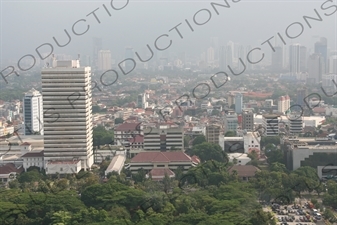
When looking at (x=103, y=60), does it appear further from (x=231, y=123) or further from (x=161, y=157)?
(x=161, y=157)

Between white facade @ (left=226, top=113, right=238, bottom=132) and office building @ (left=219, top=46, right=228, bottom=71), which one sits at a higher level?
office building @ (left=219, top=46, right=228, bottom=71)

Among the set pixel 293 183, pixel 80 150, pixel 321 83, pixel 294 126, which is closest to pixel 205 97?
pixel 321 83

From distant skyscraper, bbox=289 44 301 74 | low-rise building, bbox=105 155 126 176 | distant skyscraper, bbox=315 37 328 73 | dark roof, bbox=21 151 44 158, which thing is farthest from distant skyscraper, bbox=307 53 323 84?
dark roof, bbox=21 151 44 158

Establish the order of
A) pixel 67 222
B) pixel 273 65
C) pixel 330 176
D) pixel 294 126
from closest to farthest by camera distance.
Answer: pixel 67 222 → pixel 330 176 → pixel 294 126 → pixel 273 65

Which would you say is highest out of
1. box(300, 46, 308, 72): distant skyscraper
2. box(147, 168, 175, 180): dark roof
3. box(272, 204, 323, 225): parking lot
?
box(300, 46, 308, 72): distant skyscraper

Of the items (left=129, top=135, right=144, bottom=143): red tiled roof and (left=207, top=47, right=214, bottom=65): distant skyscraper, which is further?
(left=207, top=47, right=214, bottom=65): distant skyscraper

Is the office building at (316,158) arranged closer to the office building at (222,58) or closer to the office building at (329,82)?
the office building at (329,82)

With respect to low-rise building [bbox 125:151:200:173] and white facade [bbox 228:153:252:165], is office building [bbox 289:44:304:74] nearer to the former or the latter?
white facade [bbox 228:153:252:165]

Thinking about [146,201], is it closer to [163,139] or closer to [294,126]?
[163,139]
